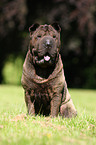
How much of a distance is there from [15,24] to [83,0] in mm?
4882

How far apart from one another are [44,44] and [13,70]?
16.4m

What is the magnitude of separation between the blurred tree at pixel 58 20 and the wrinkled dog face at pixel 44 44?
465 inches

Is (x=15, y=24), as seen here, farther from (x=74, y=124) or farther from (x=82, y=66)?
(x=74, y=124)

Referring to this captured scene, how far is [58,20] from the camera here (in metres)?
16.9

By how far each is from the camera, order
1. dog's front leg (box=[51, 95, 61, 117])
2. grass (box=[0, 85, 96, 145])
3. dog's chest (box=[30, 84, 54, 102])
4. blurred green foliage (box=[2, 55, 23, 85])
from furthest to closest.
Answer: blurred green foliage (box=[2, 55, 23, 85])
dog's front leg (box=[51, 95, 61, 117])
dog's chest (box=[30, 84, 54, 102])
grass (box=[0, 85, 96, 145])

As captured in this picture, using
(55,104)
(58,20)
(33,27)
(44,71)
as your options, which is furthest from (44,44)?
(58,20)

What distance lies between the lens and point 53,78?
13.9ft

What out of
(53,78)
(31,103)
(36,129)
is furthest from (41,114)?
(36,129)

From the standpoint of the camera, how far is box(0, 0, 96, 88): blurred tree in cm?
1595

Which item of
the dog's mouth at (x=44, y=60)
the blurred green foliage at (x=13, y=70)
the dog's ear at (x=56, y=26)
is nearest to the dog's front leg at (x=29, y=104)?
the dog's mouth at (x=44, y=60)

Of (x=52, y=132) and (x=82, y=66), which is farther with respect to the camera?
(x=82, y=66)

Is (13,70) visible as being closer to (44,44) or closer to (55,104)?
(55,104)

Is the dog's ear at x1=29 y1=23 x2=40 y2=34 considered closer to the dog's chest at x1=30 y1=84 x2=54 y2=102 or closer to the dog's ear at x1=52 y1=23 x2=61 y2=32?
the dog's ear at x1=52 y1=23 x2=61 y2=32

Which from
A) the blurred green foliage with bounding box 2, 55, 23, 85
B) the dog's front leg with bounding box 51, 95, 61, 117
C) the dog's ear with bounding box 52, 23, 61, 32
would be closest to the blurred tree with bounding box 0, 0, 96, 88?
the blurred green foliage with bounding box 2, 55, 23, 85
